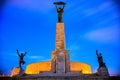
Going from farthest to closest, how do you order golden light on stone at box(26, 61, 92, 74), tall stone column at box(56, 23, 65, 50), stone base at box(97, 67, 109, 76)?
golden light on stone at box(26, 61, 92, 74) < tall stone column at box(56, 23, 65, 50) < stone base at box(97, 67, 109, 76)

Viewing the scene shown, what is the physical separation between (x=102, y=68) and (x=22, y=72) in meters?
8.60

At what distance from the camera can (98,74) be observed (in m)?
30.5

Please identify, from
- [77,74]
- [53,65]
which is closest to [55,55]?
[53,65]

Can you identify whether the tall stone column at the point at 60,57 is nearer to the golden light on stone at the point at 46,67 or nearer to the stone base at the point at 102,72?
the stone base at the point at 102,72

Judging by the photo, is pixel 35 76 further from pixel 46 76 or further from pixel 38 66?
pixel 38 66

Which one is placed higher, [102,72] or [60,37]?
[60,37]

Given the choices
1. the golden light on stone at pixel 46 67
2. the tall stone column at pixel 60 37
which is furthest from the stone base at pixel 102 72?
the golden light on stone at pixel 46 67

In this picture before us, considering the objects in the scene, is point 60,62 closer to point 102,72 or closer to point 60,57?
point 60,57

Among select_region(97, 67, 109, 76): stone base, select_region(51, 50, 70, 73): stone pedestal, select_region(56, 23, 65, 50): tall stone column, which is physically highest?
select_region(56, 23, 65, 50): tall stone column

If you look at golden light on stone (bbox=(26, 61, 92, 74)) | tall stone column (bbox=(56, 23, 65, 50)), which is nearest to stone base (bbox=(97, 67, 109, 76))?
tall stone column (bbox=(56, 23, 65, 50))

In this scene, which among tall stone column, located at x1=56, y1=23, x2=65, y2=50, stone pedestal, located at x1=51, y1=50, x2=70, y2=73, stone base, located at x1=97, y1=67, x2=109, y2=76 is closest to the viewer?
stone base, located at x1=97, y1=67, x2=109, y2=76

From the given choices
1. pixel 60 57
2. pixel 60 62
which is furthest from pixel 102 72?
pixel 60 57

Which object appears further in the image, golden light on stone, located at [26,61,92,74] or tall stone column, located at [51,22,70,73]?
golden light on stone, located at [26,61,92,74]

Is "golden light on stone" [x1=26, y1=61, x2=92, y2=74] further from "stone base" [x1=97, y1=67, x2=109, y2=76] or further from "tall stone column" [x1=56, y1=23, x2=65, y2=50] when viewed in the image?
"stone base" [x1=97, y1=67, x2=109, y2=76]
